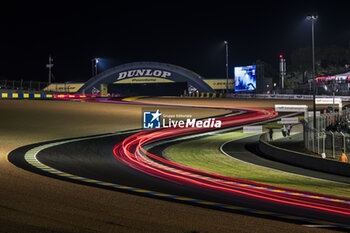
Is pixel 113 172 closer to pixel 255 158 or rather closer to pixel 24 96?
pixel 255 158

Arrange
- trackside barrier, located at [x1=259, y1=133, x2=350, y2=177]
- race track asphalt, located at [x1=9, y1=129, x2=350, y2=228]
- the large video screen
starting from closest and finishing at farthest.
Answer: race track asphalt, located at [x1=9, y1=129, x2=350, y2=228], trackside barrier, located at [x1=259, y1=133, x2=350, y2=177], the large video screen

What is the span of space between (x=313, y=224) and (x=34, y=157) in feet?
37.8

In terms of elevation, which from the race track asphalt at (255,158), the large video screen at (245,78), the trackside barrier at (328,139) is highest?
the large video screen at (245,78)

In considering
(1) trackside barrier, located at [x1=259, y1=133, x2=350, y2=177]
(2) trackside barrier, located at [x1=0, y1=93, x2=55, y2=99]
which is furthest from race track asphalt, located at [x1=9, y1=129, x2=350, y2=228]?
(2) trackside barrier, located at [x1=0, y1=93, x2=55, y2=99]

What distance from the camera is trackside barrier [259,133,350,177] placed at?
1492cm

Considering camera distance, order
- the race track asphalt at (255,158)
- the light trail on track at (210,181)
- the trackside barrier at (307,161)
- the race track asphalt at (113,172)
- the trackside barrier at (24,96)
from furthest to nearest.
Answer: the trackside barrier at (24,96) < the trackside barrier at (307,161) < the race track asphalt at (255,158) < the light trail on track at (210,181) < the race track asphalt at (113,172)

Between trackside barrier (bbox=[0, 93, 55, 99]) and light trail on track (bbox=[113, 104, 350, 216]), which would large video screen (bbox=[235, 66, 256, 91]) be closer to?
trackside barrier (bbox=[0, 93, 55, 99])

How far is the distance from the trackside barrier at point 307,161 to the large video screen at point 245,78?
50233mm

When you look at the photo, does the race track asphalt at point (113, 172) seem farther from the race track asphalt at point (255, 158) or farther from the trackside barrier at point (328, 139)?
the trackside barrier at point (328, 139)

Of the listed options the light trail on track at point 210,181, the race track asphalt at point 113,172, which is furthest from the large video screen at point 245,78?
the race track asphalt at point 113,172

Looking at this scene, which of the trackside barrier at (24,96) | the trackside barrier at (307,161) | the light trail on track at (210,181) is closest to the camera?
the light trail on track at (210,181)

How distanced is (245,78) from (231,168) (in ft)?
182

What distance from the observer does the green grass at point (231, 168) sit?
12.5m

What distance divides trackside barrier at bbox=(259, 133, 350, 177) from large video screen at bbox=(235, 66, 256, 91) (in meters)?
50.2
